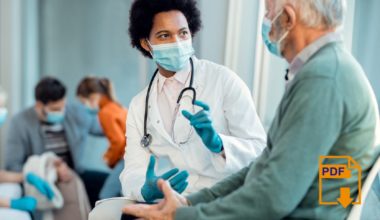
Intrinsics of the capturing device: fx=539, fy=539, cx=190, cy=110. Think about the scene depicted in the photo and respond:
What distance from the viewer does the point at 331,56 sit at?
116 centimetres

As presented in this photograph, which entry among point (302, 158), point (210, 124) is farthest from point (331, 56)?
point (210, 124)

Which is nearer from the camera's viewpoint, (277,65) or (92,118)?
(277,65)

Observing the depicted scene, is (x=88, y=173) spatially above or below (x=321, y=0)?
below

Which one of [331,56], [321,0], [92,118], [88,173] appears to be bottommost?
[88,173]

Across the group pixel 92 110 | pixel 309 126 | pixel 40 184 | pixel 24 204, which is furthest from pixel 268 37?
pixel 92 110

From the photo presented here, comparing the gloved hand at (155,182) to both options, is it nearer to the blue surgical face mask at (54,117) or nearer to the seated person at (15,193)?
the seated person at (15,193)

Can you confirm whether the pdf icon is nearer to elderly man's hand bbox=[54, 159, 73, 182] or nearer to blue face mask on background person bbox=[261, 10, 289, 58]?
blue face mask on background person bbox=[261, 10, 289, 58]

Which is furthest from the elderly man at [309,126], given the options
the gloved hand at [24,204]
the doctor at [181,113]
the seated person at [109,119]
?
the seated person at [109,119]

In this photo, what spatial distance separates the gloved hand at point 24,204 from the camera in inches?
103

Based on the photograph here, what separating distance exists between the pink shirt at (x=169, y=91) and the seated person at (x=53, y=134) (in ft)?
4.64

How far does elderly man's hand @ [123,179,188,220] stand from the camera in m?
1.28

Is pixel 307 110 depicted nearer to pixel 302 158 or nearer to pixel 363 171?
pixel 302 158

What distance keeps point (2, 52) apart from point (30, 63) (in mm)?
261

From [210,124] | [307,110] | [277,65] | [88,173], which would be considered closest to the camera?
[307,110]
